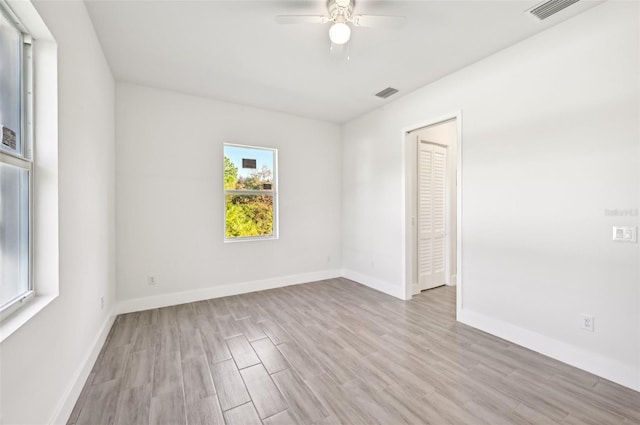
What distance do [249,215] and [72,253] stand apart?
2467mm

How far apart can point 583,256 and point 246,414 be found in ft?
9.30

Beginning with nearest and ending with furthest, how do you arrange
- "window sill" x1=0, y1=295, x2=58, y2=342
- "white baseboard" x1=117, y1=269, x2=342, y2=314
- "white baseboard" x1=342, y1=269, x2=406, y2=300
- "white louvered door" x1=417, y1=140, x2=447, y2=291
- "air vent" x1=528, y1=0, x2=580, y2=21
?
"window sill" x1=0, y1=295, x2=58, y2=342
"air vent" x1=528, y1=0, x2=580, y2=21
"white baseboard" x1=117, y1=269, x2=342, y2=314
"white baseboard" x1=342, y1=269, x2=406, y2=300
"white louvered door" x1=417, y1=140, x2=447, y2=291

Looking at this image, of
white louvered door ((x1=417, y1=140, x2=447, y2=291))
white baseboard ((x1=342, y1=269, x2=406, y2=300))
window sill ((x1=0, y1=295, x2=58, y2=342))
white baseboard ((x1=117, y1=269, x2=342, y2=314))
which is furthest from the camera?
white louvered door ((x1=417, y1=140, x2=447, y2=291))

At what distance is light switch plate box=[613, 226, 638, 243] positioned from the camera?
192 cm

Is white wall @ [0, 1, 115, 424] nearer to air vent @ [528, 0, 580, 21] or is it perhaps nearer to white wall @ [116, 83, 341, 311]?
white wall @ [116, 83, 341, 311]

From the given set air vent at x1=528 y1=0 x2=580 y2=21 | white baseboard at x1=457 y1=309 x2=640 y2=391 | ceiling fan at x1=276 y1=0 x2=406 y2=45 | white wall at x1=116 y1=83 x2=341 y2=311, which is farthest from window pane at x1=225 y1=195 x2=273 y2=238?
air vent at x1=528 y1=0 x2=580 y2=21

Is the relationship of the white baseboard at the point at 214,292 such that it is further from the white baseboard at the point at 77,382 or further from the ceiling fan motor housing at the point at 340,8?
the ceiling fan motor housing at the point at 340,8

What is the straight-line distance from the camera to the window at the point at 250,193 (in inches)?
159

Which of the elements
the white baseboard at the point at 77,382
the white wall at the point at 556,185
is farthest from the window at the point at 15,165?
the white wall at the point at 556,185

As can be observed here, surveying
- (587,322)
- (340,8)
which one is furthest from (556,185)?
(340,8)

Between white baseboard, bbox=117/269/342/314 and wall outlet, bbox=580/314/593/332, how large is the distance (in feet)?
11.1

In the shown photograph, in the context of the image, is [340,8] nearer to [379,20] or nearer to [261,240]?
[379,20]

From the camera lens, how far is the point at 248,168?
4.20 m

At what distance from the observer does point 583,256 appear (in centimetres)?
217
